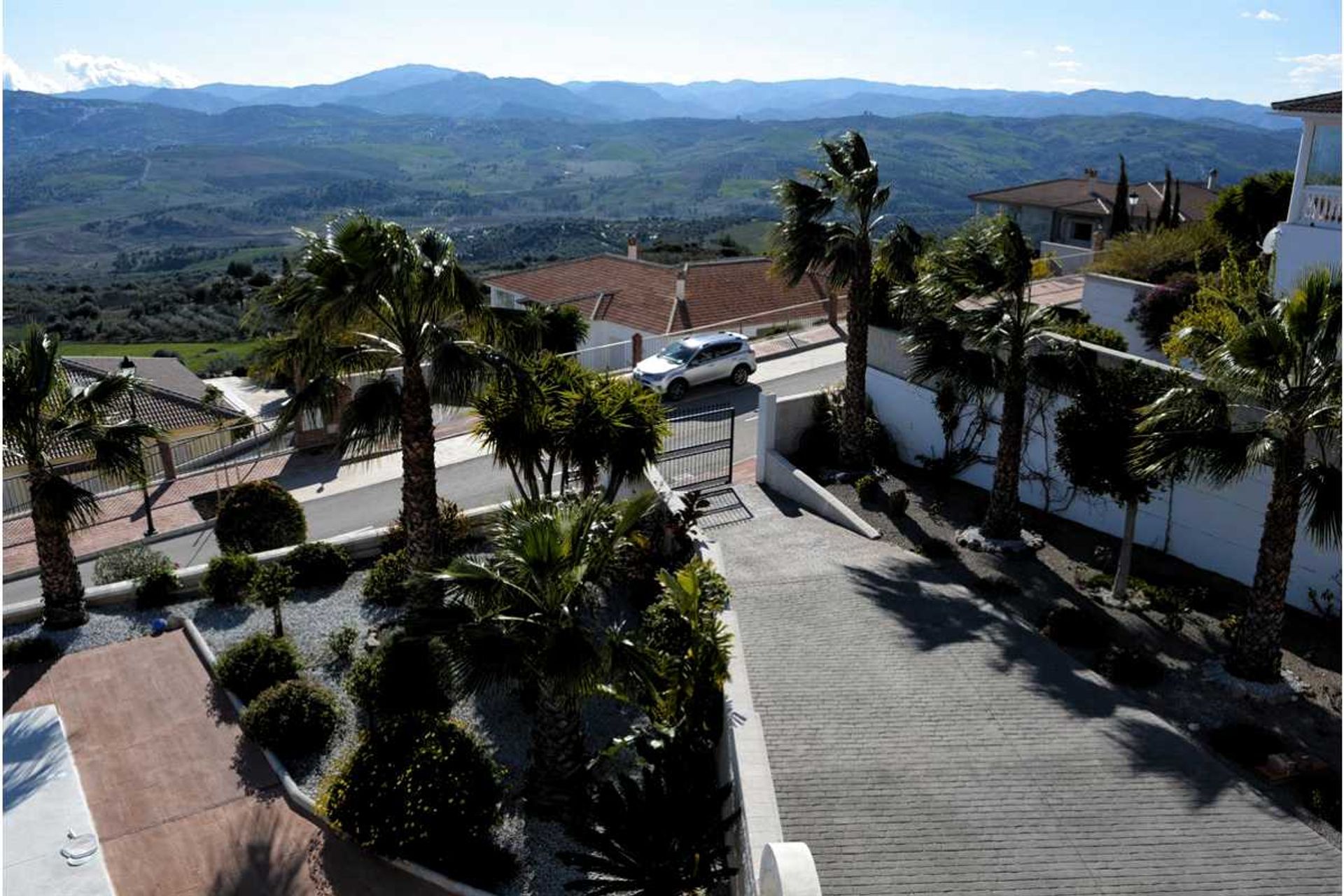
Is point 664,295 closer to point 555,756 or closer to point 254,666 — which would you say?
point 254,666

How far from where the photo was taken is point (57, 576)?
1497cm

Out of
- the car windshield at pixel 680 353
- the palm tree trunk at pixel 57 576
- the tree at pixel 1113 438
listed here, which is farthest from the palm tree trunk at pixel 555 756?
the car windshield at pixel 680 353

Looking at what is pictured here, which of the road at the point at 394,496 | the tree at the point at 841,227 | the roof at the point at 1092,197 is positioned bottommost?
the road at the point at 394,496

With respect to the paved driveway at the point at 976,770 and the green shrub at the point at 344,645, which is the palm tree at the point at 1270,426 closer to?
the paved driveway at the point at 976,770

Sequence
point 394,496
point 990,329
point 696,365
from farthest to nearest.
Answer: point 696,365 < point 394,496 < point 990,329

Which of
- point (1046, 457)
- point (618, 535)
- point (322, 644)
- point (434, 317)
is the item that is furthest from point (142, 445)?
point (1046, 457)

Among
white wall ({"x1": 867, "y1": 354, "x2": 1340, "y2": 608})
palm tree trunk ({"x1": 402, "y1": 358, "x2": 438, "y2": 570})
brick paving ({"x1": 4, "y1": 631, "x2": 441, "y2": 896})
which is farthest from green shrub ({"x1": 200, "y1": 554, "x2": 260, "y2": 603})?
white wall ({"x1": 867, "y1": 354, "x2": 1340, "y2": 608})

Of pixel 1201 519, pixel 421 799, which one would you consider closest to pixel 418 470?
pixel 421 799

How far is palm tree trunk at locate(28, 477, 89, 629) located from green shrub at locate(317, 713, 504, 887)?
683 cm

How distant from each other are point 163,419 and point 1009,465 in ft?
89.2

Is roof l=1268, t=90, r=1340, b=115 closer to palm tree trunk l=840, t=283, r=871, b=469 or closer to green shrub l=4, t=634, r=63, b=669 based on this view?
palm tree trunk l=840, t=283, r=871, b=469

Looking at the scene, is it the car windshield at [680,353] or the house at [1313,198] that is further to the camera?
the car windshield at [680,353]

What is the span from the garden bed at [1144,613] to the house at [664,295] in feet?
57.7

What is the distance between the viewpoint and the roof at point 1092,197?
163 ft
